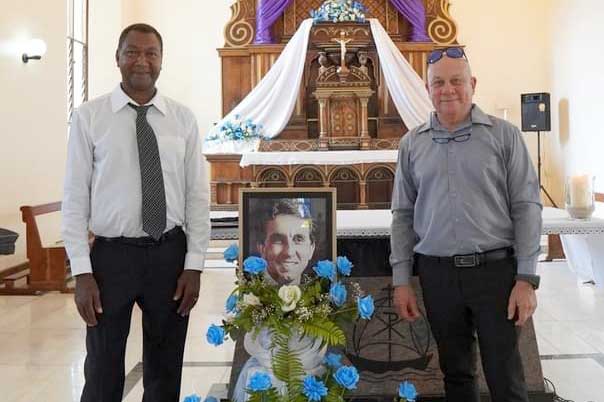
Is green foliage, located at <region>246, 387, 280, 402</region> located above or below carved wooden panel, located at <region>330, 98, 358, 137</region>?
below

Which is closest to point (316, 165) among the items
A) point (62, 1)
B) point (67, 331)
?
point (62, 1)

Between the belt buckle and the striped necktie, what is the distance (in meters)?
1.02

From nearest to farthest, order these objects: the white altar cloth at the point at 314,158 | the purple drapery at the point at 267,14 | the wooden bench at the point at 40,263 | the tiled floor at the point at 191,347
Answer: the tiled floor at the point at 191,347 → the wooden bench at the point at 40,263 → the white altar cloth at the point at 314,158 → the purple drapery at the point at 267,14

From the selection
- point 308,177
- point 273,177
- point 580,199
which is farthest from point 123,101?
point 308,177

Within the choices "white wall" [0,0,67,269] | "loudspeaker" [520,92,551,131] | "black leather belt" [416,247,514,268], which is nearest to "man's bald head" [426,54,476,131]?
"black leather belt" [416,247,514,268]

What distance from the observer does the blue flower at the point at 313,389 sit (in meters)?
1.90

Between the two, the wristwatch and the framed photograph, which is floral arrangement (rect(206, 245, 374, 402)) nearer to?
the framed photograph

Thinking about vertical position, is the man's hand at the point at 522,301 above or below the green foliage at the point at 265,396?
above

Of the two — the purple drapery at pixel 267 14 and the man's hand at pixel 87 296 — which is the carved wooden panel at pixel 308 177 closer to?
the purple drapery at pixel 267 14

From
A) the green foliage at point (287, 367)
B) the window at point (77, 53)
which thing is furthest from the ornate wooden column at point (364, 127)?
the green foliage at point (287, 367)

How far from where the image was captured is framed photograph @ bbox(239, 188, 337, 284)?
2.32 metres

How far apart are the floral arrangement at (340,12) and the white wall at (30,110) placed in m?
3.85

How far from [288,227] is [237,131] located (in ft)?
21.7

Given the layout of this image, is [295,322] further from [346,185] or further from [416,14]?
[416,14]
